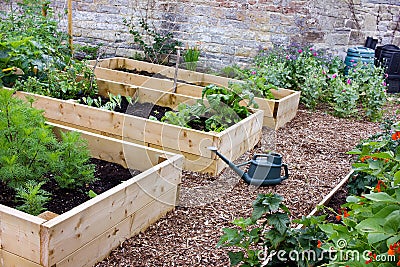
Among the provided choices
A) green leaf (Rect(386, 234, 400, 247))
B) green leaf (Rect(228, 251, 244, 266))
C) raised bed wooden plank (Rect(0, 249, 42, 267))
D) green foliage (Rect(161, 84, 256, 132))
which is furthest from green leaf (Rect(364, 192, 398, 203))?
green foliage (Rect(161, 84, 256, 132))

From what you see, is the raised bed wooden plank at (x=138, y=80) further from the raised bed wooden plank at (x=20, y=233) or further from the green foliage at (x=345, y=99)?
the raised bed wooden plank at (x=20, y=233)

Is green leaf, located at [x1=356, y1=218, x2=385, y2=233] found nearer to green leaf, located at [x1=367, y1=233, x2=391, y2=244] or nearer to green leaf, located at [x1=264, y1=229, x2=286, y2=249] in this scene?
green leaf, located at [x1=367, y1=233, x2=391, y2=244]

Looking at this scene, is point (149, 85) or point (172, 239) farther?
point (149, 85)

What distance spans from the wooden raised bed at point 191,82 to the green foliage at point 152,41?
1212mm

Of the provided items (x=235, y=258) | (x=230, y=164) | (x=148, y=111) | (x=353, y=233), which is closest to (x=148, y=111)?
(x=148, y=111)

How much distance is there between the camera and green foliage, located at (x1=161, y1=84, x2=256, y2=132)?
401 centimetres

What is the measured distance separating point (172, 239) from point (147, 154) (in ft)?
2.04

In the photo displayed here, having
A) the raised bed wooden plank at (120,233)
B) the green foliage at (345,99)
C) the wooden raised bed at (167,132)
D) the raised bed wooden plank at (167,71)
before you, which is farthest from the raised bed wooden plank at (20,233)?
the green foliage at (345,99)

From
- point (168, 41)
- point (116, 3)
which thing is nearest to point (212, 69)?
point (168, 41)

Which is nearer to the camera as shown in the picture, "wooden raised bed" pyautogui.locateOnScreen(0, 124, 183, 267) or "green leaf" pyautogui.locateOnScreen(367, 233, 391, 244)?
"green leaf" pyautogui.locateOnScreen(367, 233, 391, 244)

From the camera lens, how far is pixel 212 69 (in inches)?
266

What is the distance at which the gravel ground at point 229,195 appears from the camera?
2.71 meters

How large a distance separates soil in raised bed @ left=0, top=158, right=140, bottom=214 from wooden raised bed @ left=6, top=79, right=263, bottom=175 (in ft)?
2.15

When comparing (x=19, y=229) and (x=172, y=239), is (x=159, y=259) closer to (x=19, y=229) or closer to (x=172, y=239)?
(x=172, y=239)
